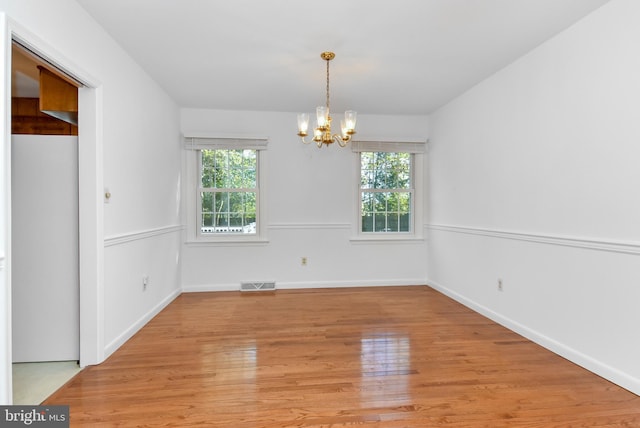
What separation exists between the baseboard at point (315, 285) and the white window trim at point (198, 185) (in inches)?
23.9

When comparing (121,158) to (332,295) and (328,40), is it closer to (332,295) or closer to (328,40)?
(328,40)

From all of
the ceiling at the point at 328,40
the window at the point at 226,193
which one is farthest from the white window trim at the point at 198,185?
the ceiling at the point at 328,40

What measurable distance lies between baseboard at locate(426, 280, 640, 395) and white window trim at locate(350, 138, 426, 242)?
1.38 metres

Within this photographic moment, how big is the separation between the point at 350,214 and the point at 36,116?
4.18 meters

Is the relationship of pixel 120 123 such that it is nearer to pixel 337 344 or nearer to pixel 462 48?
pixel 337 344

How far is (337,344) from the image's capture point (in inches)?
111

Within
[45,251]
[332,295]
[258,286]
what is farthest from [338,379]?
[258,286]

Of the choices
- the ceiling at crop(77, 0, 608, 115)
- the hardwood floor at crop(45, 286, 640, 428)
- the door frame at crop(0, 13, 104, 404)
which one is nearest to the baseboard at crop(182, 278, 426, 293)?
the hardwood floor at crop(45, 286, 640, 428)

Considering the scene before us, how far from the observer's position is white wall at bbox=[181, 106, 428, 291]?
462cm

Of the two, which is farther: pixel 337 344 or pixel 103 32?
pixel 337 344

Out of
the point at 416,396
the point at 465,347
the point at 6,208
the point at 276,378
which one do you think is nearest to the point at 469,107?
the point at 465,347

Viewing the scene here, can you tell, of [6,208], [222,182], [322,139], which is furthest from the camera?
[222,182]

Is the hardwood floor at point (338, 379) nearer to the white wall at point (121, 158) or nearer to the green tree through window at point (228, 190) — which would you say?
the white wall at point (121, 158)

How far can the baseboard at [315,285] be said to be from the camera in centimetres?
460
